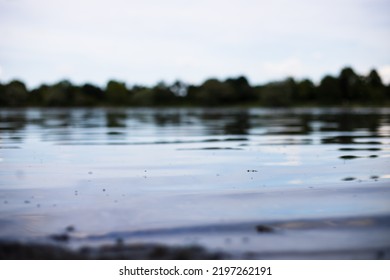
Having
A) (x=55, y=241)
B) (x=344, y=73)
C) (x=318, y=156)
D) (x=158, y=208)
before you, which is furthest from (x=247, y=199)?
(x=344, y=73)

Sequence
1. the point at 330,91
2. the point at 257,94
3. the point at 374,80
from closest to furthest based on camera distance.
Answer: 1. the point at 374,80
2. the point at 330,91
3. the point at 257,94

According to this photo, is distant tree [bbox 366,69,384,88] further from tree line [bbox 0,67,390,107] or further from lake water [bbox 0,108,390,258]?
→ lake water [bbox 0,108,390,258]

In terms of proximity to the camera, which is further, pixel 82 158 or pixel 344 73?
pixel 344 73

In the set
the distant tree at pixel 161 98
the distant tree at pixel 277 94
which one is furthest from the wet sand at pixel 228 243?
the distant tree at pixel 161 98

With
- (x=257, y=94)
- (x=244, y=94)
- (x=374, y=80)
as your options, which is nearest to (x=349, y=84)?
(x=374, y=80)

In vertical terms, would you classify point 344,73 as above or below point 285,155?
above

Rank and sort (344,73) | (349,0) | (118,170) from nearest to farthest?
(118,170) < (349,0) < (344,73)

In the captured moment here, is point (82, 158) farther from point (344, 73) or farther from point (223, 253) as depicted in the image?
point (344, 73)

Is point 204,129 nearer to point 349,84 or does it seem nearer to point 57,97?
point 349,84

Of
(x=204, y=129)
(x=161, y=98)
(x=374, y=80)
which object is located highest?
(x=374, y=80)

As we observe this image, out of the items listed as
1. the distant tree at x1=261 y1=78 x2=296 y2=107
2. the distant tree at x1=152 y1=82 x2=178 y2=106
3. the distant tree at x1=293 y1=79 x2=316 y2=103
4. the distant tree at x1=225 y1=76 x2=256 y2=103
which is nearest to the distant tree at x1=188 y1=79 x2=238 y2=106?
the distant tree at x1=225 y1=76 x2=256 y2=103

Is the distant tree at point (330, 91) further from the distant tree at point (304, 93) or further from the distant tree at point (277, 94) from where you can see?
the distant tree at point (304, 93)

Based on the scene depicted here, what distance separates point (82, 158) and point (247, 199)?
906 centimetres

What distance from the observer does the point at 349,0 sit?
65.0ft
